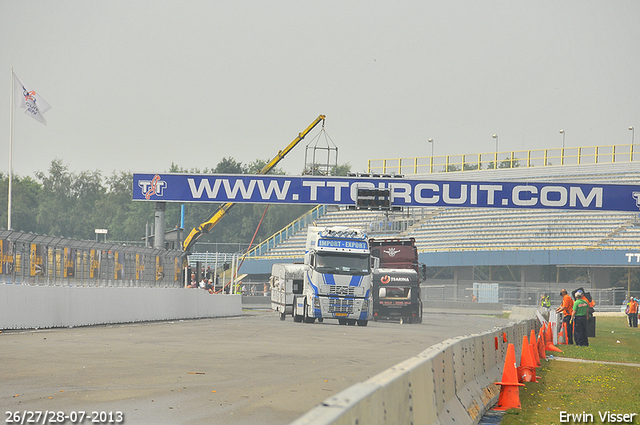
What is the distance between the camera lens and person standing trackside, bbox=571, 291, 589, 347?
2323cm

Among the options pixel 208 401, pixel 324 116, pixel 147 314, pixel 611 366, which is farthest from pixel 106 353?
pixel 324 116

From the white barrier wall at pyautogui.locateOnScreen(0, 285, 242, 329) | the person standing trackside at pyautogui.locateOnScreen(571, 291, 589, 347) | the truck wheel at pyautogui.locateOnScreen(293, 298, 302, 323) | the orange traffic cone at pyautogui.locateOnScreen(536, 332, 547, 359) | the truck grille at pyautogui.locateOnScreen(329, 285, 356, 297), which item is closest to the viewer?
the orange traffic cone at pyautogui.locateOnScreen(536, 332, 547, 359)

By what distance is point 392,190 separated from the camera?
3803 cm

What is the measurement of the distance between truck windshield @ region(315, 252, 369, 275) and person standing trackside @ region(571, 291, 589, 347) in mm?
9495

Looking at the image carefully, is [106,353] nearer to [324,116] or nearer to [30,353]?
[30,353]

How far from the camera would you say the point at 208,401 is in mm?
9555

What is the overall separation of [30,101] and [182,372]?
28.5 meters

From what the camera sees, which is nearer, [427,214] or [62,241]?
[62,241]

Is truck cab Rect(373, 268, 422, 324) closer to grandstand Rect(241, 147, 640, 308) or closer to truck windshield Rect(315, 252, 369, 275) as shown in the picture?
truck windshield Rect(315, 252, 369, 275)

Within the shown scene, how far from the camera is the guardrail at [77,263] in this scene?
20781mm

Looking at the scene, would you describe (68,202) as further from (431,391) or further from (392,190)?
(431,391)

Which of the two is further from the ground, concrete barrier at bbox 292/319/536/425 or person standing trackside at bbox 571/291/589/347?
concrete barrier at bbox 292/319/536/425

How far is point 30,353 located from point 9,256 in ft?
21.8

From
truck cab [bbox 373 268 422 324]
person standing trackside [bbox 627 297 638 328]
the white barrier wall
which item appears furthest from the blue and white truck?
person standing trackside [bbox 627 297 638 328]
